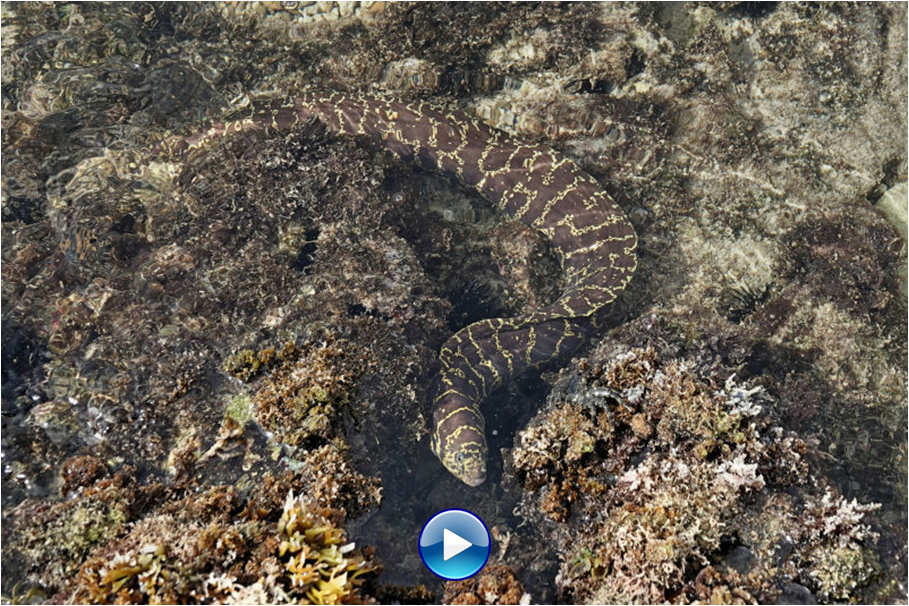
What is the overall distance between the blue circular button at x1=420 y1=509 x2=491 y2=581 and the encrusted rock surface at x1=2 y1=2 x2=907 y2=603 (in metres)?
0.30

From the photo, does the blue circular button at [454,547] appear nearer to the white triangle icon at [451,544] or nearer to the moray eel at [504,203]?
the white triangle icon at [451,544]

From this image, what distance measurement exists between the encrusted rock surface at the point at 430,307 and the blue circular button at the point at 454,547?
297 mm

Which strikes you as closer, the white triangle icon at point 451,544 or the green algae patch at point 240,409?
the white triangle icon at point 451,544

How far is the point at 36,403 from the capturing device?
666 cm

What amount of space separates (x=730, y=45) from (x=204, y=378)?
11.1 metres

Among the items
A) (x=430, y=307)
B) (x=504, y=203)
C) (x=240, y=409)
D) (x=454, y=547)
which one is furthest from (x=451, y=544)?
(x=504, y=203)

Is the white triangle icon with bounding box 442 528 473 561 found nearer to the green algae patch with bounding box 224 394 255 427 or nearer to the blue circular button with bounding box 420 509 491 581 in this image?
the blue circular button with bounding box 420 509 491 581

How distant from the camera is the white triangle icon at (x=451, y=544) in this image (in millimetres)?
5602

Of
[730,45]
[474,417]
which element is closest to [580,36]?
[730,45]

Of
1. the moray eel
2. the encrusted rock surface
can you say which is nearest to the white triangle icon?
the encrusted rock surface

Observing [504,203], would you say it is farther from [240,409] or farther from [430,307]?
[240,409]

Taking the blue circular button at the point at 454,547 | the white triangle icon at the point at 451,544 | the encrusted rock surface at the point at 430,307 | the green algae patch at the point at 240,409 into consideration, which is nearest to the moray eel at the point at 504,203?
the encrusted rock surface at the point at 430,307

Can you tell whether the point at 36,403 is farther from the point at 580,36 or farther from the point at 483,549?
the point at 580,36

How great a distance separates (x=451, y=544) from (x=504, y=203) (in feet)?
20.4
